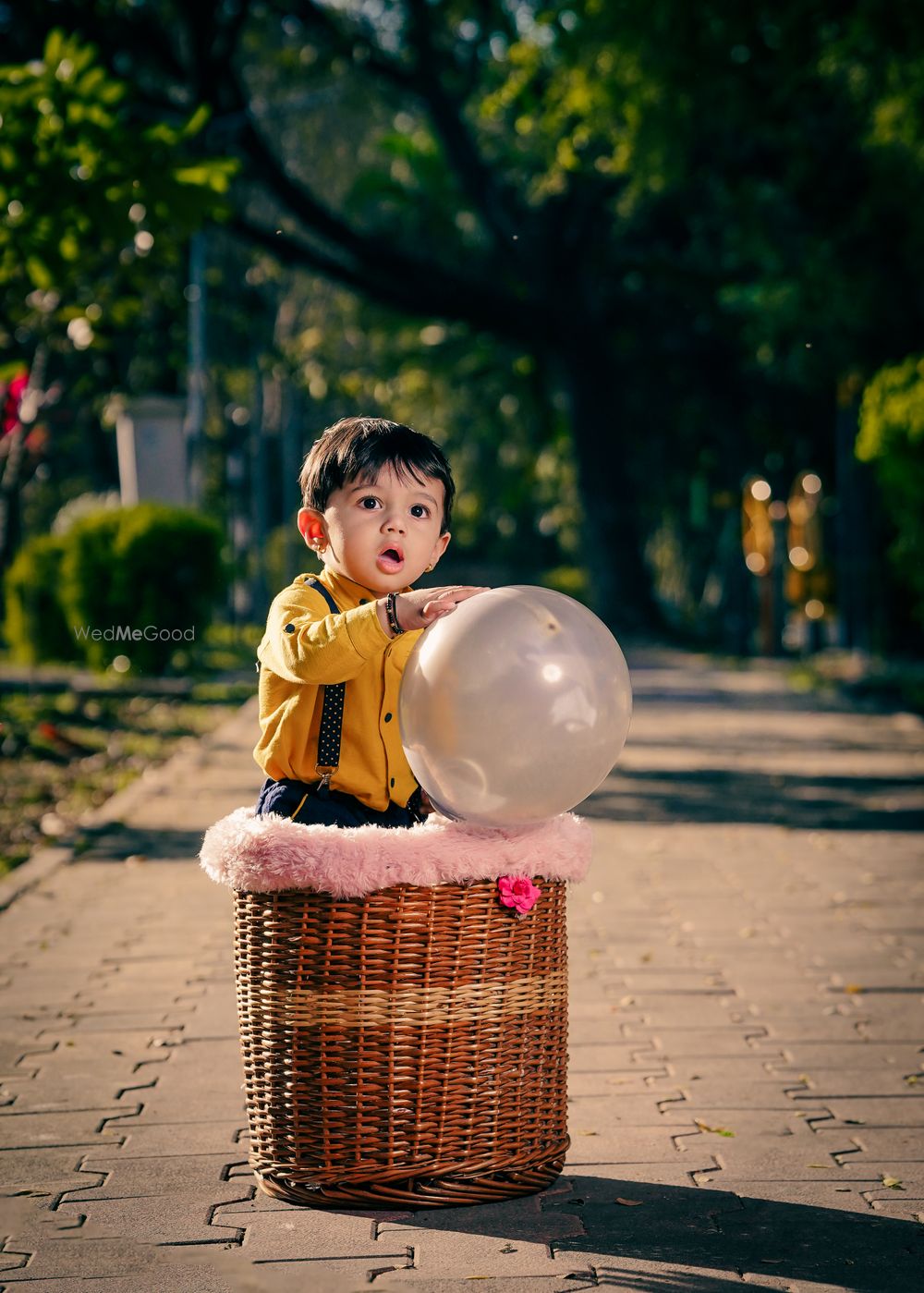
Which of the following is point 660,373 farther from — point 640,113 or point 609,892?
point 609,892

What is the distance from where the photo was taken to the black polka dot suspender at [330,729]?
3748 millimetres

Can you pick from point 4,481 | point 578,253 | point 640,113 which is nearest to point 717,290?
point 578,253

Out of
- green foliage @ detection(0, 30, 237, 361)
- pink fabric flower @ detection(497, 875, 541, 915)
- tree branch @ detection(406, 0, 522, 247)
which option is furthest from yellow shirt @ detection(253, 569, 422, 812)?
tree branch @ detection(406, 0, 522, 247)

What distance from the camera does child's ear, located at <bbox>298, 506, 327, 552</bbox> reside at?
3.89 meters

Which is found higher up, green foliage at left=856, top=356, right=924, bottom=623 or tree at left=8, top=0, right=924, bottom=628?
tree at left=8, top=0, right=924, bottom=628

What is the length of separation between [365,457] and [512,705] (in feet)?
2.23

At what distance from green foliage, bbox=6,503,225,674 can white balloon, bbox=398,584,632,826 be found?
14.4 meters

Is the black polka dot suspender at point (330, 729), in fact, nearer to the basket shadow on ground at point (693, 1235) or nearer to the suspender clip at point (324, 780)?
the suspender clip at point (324, 780)

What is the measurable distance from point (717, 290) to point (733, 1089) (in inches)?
1029

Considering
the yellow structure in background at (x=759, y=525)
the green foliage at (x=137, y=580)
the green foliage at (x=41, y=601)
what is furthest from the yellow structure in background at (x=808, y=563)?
the green foliage at (x=41, y=601)

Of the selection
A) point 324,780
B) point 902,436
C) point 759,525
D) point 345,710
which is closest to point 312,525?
point 345,710

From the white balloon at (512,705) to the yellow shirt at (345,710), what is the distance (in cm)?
21

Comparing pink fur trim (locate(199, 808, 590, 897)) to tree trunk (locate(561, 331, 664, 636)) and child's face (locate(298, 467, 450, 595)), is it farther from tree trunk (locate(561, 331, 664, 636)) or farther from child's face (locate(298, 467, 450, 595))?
tree trunk (locate(561, 331, 664, 636))

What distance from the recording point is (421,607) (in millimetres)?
3535
